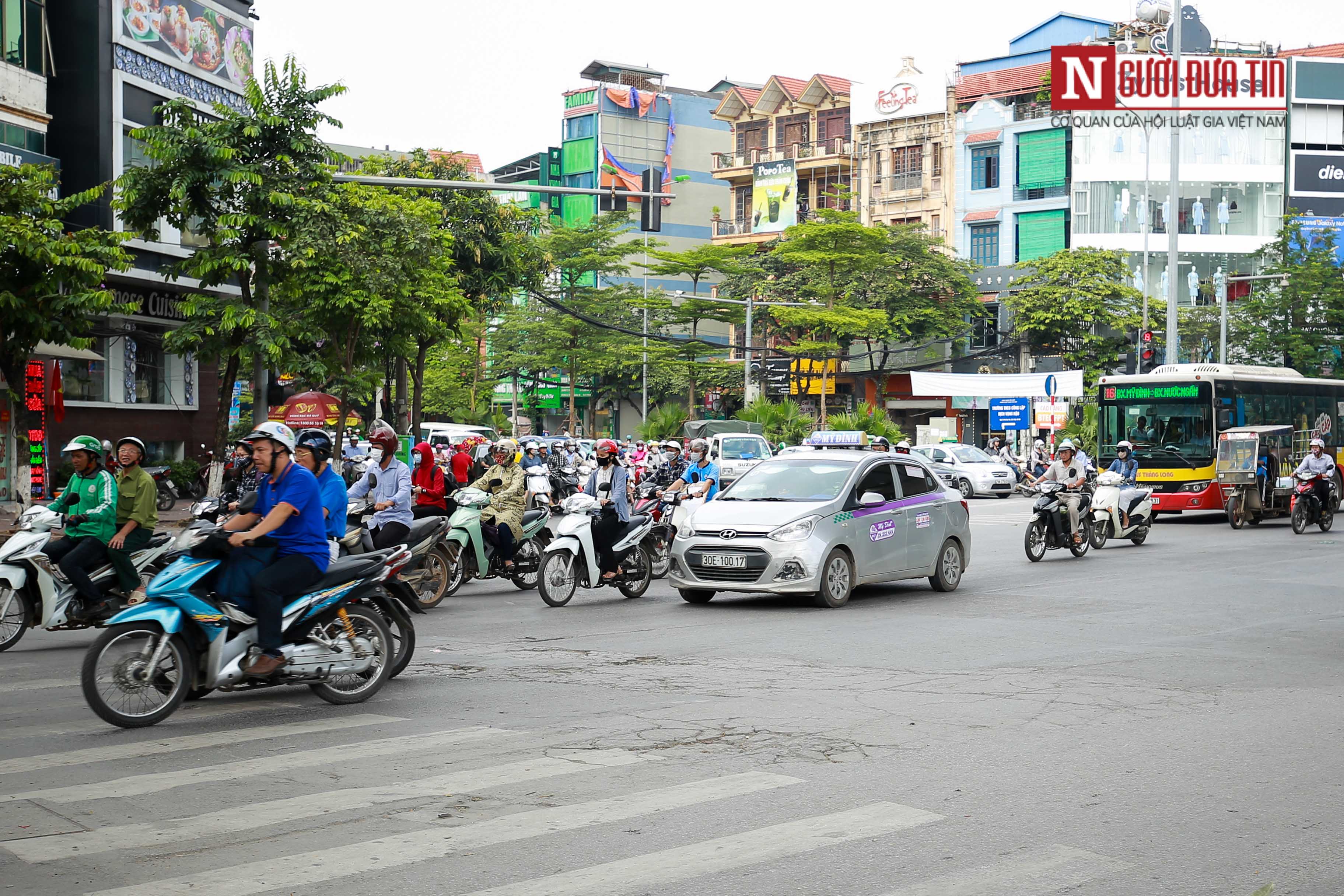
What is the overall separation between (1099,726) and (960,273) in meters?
52.3

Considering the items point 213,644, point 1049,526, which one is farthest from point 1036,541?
point 213,644

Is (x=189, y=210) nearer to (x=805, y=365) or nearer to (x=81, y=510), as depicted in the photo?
(x=81, y=510)

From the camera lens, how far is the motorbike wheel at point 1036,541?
19266 mm

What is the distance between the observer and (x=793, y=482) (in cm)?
1423

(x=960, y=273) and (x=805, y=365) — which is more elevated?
(x=960, y=273)

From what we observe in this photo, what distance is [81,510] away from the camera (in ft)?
35.2

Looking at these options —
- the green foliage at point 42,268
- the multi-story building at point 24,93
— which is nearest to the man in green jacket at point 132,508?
Answer: the green foliage at point 42,268

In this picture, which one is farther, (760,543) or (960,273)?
(960,273)

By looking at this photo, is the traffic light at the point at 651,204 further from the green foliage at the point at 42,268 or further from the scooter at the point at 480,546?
the green foliage at the point at 42,268

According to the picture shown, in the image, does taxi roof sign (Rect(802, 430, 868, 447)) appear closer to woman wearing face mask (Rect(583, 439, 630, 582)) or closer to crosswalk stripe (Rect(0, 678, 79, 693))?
woman wearing face mask (Rect(583, 439, 630, 582))

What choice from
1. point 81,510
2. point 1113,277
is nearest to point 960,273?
point 1113,277

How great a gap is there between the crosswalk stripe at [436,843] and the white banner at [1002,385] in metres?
41.7

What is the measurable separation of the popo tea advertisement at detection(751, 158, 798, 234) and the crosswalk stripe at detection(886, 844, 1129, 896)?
62.5 metres

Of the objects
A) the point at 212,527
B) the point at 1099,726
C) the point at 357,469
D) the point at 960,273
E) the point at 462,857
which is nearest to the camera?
the point at 462,857
